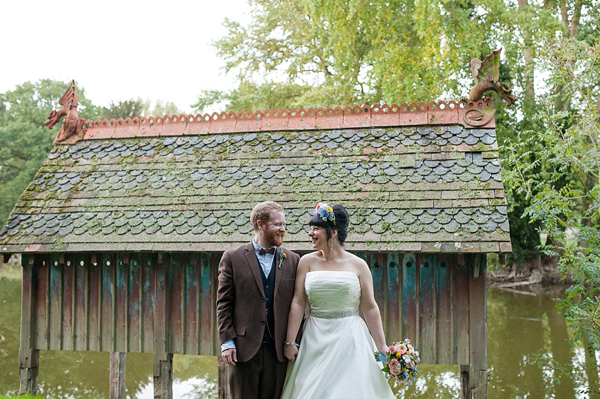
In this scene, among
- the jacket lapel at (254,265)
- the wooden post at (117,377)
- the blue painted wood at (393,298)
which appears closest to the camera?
the jacket lapel at (254,265)

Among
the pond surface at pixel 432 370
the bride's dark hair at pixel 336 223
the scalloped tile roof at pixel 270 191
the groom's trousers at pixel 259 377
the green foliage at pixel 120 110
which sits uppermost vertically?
the green foliage at pixel 120 110

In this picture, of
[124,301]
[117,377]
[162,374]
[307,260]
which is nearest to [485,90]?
[307,260]

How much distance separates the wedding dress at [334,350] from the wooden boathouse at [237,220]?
1.31m

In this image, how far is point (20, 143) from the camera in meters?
25.8

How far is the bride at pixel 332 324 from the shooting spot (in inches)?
149

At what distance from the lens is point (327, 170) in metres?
6.04

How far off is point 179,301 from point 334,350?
2.78 meters

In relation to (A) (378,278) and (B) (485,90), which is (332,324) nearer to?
(A) (378,278)

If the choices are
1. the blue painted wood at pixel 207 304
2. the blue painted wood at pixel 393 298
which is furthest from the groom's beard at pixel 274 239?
the blue painted wood at pixel 207 304

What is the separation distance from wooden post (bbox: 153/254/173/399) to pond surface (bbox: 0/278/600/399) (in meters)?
3.95

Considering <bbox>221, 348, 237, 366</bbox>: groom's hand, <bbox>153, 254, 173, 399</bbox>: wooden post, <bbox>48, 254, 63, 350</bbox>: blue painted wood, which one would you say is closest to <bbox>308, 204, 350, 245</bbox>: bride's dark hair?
<bbox>221, 348, 237, 366</bbox>: groom's hand

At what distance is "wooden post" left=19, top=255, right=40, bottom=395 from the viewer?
6367mm

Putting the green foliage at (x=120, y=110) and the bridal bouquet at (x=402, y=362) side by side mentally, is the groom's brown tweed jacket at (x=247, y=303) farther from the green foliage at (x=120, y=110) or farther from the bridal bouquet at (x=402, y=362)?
the green foliage at (x=120, y=110)

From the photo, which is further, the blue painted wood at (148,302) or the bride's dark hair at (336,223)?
the blue painted wood at (148,302)
